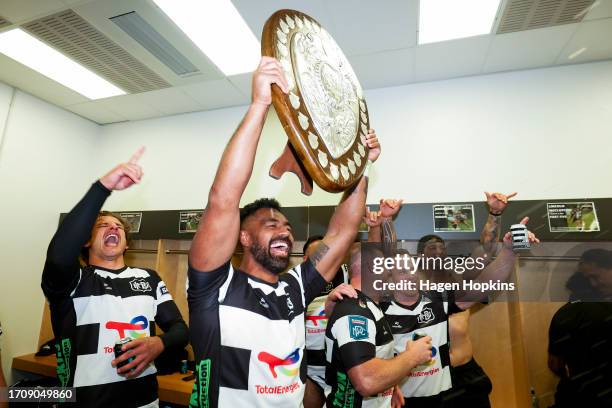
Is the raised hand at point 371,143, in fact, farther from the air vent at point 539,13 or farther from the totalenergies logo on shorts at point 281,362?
the air vent at point 539,13

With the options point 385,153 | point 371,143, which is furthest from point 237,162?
point 385,153

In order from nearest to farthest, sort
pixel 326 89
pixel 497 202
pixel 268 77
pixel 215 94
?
pixel 268 77 → pixel 326 89 → pixel 497 202 → pixel 215 94

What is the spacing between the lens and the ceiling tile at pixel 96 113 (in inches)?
Answer: 140

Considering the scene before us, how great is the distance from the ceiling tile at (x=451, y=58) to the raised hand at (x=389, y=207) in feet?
3.96

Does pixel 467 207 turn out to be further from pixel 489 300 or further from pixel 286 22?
pixel 286 22

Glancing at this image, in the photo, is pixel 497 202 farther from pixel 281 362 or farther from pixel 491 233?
pixel 281 362

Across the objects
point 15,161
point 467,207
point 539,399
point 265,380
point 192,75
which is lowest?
point 539,399

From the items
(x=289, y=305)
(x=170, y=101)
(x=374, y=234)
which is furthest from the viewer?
(x=170, y=101)

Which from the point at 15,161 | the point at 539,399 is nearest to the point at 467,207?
the point at 539,399

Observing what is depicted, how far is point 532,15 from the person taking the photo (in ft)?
7.16

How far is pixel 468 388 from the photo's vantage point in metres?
2.18

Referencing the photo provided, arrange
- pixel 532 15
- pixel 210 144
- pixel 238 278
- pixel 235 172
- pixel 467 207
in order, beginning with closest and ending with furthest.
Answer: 1. pixel 235 172
2. pixel 238 278
3. pixel 532 15
4. pixel 467 207
5. pixel 210 144

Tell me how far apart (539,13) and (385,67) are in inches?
41.6

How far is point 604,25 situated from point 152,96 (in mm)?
3734
